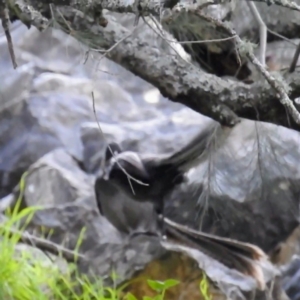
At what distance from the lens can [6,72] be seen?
1595mm

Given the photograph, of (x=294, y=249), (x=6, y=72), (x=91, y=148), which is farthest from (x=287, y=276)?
(x=6, y=72)

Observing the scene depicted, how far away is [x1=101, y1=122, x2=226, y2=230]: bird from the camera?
4.01 feet

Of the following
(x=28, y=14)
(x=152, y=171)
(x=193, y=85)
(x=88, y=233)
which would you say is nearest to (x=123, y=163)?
(x=152, y=171)

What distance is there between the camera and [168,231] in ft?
4.28

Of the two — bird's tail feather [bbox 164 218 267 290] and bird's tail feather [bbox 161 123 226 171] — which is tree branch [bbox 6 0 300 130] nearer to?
bird's tail feather [bbox 161 123 226 171]

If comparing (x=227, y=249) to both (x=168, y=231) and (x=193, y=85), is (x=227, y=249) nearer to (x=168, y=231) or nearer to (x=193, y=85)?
(x=168, y=231)

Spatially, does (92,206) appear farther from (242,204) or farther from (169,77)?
(169,77)

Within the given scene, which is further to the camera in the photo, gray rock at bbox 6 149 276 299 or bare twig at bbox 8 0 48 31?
gray rock at bbox 6 149 276 299

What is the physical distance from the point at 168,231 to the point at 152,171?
0.16 meters

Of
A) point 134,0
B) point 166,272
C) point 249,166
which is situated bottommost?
point 166,272

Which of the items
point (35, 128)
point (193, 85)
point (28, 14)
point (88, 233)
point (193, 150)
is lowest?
point (88, 233)

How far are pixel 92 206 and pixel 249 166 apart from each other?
1.46 ft

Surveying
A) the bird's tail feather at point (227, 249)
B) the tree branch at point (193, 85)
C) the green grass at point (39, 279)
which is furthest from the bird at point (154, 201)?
the tree branch at point (193, 85)

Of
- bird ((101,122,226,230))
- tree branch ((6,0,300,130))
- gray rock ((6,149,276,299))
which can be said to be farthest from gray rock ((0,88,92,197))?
tree branch ((6,0,300,130))
